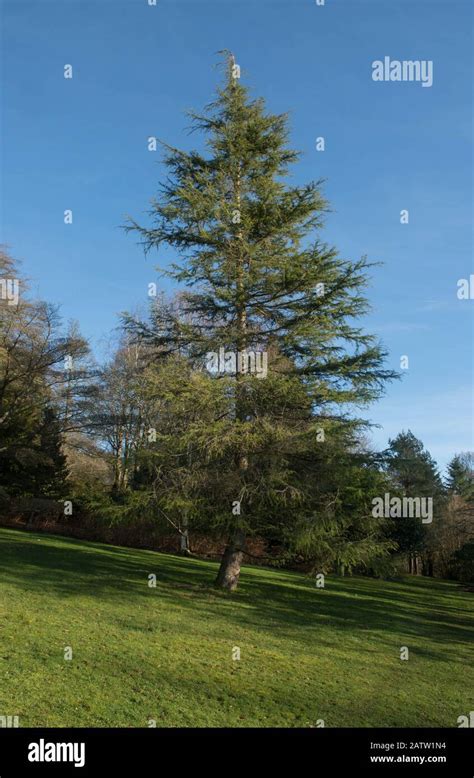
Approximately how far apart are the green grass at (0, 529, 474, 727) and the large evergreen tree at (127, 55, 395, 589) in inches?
98.0

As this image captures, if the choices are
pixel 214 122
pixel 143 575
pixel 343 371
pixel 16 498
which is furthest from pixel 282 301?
pixel 16 498

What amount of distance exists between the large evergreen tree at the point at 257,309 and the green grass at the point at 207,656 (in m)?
2.49

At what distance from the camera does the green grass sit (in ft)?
20.7

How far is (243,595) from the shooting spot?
14.4 meters

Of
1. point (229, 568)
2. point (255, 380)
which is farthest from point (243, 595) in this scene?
point (255, 380)

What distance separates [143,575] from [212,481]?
4885 mm

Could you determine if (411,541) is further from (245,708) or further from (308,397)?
(245,708)

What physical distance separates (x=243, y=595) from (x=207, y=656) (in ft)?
19.2

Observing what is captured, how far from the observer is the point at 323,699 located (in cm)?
725
